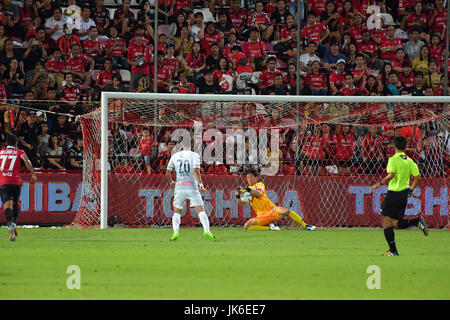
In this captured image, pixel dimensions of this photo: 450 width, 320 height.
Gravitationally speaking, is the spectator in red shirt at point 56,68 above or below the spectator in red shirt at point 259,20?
below

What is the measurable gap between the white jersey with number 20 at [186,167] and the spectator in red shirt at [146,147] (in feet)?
13.5

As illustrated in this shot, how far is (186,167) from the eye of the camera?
49.2ft

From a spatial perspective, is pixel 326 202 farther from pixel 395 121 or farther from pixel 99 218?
pixel 99 218

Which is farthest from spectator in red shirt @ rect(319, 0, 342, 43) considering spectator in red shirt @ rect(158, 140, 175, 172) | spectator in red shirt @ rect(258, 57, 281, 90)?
spectator in red shirt @ rect(158, 140, 175, 172)

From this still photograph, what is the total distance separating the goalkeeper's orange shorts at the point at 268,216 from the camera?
1794 cm

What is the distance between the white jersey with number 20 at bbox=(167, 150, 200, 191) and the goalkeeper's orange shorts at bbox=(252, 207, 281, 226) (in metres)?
3.31

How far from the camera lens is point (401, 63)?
22984 millimetres

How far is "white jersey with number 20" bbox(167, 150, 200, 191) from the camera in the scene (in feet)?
49.2

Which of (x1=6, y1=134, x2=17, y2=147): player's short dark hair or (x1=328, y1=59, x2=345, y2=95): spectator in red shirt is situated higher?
(x1=328, y1=59, x2=345, y2=95): spectator in red shirt

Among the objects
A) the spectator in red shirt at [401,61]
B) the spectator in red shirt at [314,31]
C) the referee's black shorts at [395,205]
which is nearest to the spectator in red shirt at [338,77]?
the spectator in red shirt at [314,31]

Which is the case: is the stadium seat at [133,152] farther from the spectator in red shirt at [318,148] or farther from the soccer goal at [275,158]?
the spectator in red shirt at [318,148]

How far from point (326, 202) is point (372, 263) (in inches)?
312

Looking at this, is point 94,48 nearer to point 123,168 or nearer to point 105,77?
point 105,77

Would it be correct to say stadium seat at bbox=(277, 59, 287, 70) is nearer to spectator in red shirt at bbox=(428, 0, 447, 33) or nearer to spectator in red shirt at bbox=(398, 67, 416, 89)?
spectator in red shirt at bbox=(398, 67, 416, 89)
